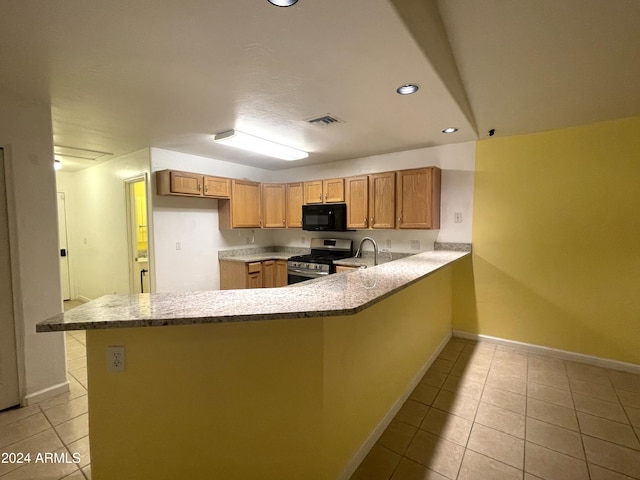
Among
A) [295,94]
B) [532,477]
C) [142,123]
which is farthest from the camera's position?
[142,123]

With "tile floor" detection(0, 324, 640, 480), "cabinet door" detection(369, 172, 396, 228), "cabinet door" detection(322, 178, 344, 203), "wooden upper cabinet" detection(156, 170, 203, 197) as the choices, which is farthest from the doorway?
"cabinet door" detection(369, 172, 396, 228)

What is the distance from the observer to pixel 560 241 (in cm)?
304

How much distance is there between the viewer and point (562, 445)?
6.18ft

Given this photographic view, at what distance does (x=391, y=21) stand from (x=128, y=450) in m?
2.26

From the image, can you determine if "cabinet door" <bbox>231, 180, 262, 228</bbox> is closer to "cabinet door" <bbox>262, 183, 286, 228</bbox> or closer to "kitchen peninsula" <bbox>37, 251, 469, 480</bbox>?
"cabinet door" <bbox>262, 183, 286, 228</bbox>

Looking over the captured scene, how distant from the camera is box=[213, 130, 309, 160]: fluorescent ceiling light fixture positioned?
3047 millimetres

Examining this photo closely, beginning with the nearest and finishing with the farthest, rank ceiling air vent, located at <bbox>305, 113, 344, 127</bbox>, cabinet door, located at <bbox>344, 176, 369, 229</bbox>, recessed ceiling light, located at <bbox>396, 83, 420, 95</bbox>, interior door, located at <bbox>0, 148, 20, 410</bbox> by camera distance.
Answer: recessed ceiling light, located at <bbox>396, 83, 420, 95</bbox>
interior door, located at <bbox>0, 148, 20, 410</bbox>
ceiling air vent, located at <bbox>305, 113, 344, 127</bbox>
cabinet door, located at <bbox>344, 176, 369, 229</bbox>

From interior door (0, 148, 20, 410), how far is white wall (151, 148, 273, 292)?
157 cm

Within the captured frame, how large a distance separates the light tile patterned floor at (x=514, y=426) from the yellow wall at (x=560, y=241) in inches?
18.0

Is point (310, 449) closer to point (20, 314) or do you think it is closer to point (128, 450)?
point (128, 450)

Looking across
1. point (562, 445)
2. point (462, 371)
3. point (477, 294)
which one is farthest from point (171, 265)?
point (562, 445)

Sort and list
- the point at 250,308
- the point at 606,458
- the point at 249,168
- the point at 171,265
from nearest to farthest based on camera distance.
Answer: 1. the point at 250,308
2. the point at 606,458
3. the point at 171,265
4. the point at 249,168

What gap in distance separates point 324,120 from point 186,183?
6.94 ft

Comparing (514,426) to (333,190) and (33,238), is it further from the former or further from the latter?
(33,238)
